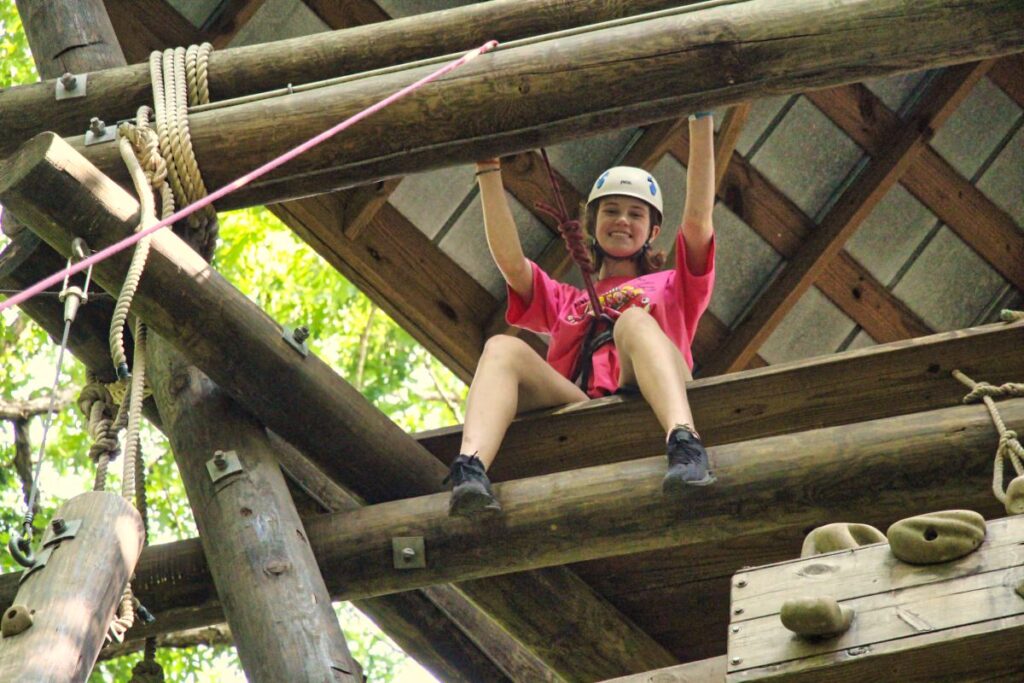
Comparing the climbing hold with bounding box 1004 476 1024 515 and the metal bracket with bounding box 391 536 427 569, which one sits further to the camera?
the metal bracket with bounding box 391 536 427 569

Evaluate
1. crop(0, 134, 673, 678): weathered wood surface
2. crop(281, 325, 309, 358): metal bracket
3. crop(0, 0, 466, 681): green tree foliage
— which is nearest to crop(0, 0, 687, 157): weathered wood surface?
crop(0, 134, 673, 678): weathered wood surface

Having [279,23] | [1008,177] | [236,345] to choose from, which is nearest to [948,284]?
[1008,177]

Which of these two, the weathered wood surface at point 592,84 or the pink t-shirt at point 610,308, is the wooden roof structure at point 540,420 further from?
the pink t-shirt at point 610,308

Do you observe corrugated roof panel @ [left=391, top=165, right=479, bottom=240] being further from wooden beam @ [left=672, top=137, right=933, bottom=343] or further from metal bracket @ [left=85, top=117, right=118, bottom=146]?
metal bracket @ [left=85, top=117, right=118, bottom=146]

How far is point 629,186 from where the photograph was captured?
5520 mm

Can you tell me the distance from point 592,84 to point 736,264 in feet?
8.28

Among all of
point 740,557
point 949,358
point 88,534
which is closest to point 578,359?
point 740,557

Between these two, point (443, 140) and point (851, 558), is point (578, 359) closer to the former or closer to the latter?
point (443, 140)

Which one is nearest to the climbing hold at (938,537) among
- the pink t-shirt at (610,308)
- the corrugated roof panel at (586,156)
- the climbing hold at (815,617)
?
the climbing hold at (815,617)

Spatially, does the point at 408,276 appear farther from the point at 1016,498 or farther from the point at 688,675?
the point at 1016,498

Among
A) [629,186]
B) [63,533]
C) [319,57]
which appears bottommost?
[63,533]

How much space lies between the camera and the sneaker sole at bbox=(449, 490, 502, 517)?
4097mm

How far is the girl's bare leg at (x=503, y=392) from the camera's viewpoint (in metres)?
4.34

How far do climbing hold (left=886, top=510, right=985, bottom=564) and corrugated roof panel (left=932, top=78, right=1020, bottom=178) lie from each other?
13.0 feet
